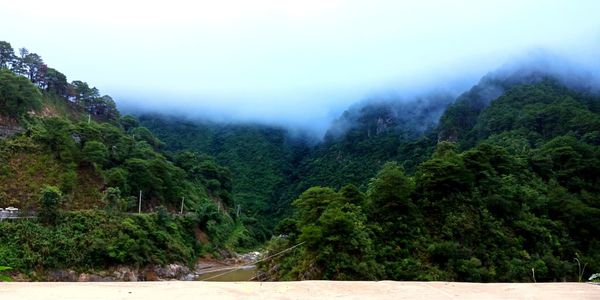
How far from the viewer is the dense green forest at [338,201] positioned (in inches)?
744

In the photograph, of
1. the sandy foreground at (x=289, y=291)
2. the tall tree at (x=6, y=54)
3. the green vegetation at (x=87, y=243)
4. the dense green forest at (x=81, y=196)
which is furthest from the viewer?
the tall tree at (x=6, y=54)

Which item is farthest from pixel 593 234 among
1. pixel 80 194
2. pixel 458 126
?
pixel 458 126

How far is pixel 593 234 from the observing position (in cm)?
2327

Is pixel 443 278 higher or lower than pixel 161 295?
lower

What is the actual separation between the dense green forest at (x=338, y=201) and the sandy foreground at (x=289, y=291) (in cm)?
565

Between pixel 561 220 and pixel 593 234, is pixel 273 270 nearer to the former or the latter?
pixel 561 220

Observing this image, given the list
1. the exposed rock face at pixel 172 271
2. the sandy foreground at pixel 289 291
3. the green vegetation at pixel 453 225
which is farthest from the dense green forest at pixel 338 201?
the sandy foreground at pixel 289 291

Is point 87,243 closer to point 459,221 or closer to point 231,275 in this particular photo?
point 231,275

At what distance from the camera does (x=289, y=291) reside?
5.42 meters

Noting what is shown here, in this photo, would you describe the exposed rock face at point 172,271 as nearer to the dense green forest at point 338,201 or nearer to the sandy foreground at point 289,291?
the dense green forest at point 338,201

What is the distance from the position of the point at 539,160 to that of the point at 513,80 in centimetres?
→ 4298

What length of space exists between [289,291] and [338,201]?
15.2 metres

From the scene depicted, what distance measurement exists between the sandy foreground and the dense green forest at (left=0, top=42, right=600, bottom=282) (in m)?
5.65

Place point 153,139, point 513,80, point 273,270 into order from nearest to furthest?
point 273,270 → point 153,139 → point 513,80
